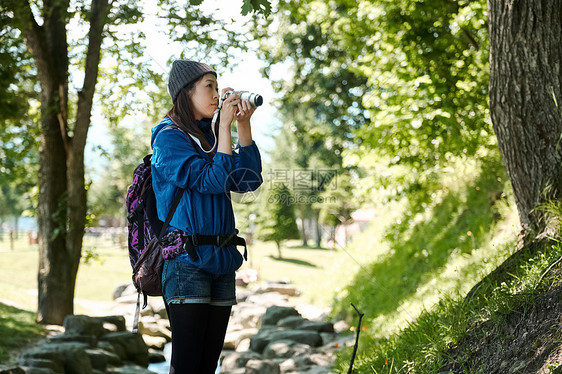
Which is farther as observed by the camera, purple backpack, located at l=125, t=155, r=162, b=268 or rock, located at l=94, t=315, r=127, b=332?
rock, located at l=94, t=315, r=127, b=332

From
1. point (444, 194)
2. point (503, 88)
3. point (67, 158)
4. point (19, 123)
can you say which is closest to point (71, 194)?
point (67, 158)

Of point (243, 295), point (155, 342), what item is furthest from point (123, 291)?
point (155, 342)

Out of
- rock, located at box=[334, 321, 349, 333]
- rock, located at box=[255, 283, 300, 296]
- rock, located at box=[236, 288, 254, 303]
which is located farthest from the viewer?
rock, located at box=[255, 283, 300, 296]

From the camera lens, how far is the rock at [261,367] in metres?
5.67

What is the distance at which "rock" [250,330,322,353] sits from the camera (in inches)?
290

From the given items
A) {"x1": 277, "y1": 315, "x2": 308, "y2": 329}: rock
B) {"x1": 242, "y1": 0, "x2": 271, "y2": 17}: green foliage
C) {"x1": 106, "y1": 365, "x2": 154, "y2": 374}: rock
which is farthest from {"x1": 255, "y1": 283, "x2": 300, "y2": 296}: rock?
{"x1": 242, "y1": 0, "x2": 271, "y2": 17}: green foliage

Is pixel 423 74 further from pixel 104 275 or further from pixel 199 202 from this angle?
pixel 104 275

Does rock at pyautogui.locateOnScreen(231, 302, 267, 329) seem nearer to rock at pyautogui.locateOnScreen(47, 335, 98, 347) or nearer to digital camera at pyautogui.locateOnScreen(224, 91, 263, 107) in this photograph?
rock at pyautogui.locateOnScreen(47, 335, 98, 347)

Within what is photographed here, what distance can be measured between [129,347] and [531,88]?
18.7ft

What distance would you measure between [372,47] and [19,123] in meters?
5.98

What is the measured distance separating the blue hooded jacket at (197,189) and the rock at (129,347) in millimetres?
5415

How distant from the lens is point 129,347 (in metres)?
7.36

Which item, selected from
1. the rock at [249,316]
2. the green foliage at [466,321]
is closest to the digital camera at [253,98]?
the green foliage at [466,321]

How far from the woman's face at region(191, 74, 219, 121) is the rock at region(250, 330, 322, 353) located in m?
5.33
